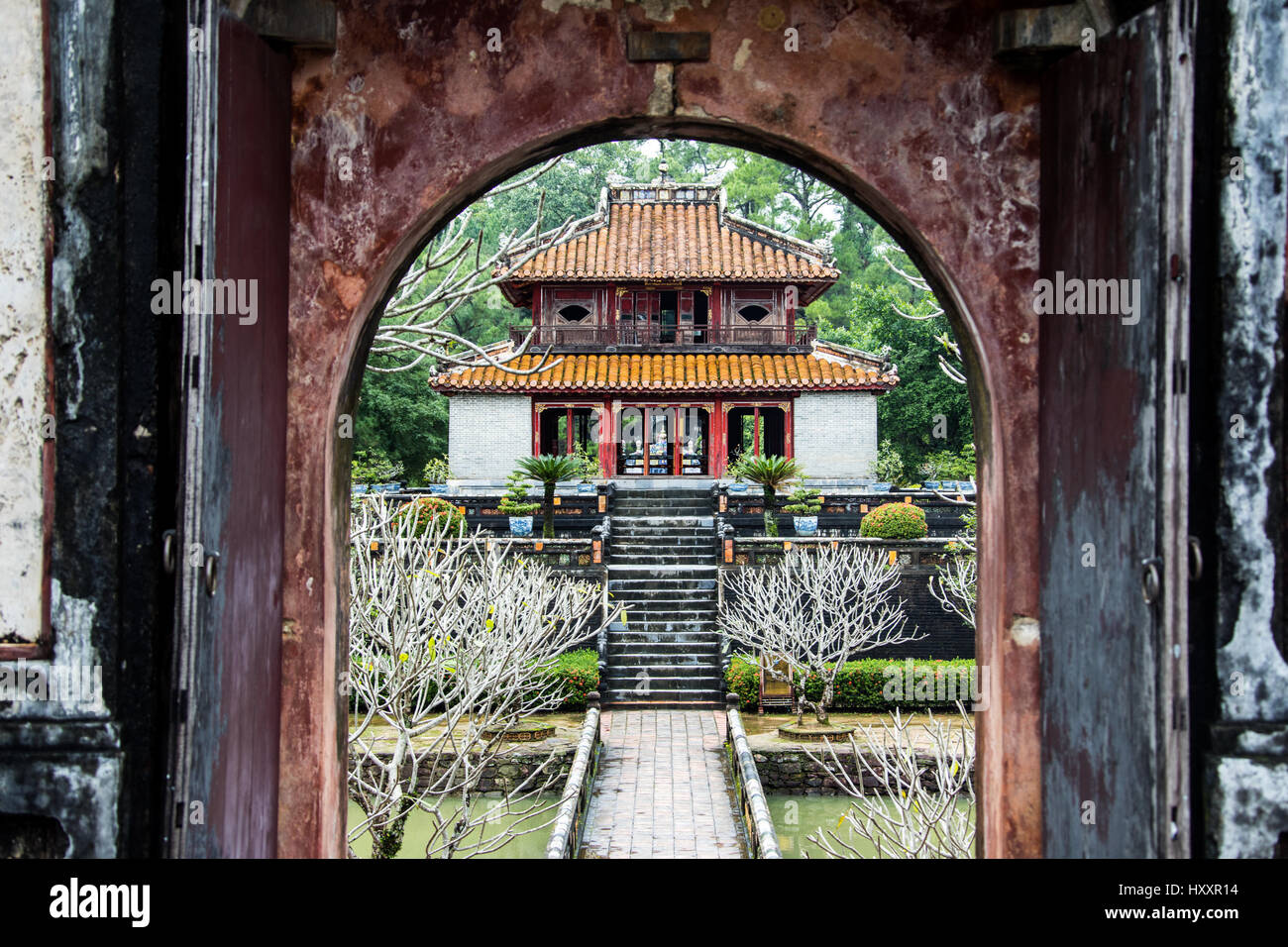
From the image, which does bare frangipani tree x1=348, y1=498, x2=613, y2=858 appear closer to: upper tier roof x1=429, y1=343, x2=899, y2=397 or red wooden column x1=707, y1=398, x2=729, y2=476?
upper tier roof x1=429, y1=343, x2=899, y2=397

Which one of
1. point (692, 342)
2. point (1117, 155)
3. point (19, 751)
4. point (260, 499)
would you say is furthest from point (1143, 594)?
point (692, 342)

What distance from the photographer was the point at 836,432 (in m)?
25.3

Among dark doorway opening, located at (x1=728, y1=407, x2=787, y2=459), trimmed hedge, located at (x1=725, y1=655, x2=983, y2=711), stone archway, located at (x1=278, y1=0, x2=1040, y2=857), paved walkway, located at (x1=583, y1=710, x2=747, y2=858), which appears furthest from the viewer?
dark doorway opening, located at (x1=728, y1=407, x2=787, y2=459)

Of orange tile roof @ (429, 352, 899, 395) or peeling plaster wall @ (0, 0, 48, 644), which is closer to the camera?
peeling plaster wall @ (0, 0, 48, 644)

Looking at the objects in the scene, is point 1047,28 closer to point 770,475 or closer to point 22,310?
point 22,310

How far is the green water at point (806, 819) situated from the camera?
12.1 meters

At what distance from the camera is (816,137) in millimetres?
3363

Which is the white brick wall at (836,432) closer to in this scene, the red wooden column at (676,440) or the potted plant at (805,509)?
the red wooden column at (676,440)

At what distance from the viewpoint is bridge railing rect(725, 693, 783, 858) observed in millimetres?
9906

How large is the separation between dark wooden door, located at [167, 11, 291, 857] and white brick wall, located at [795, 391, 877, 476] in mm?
22516

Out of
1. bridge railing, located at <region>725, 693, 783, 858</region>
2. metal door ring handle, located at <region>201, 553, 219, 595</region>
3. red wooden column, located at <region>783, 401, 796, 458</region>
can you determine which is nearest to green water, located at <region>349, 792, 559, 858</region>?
bridge railing, located at <region>725, 693, 783, 858</region>

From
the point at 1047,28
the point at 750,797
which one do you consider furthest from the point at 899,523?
the point at 1047,28
